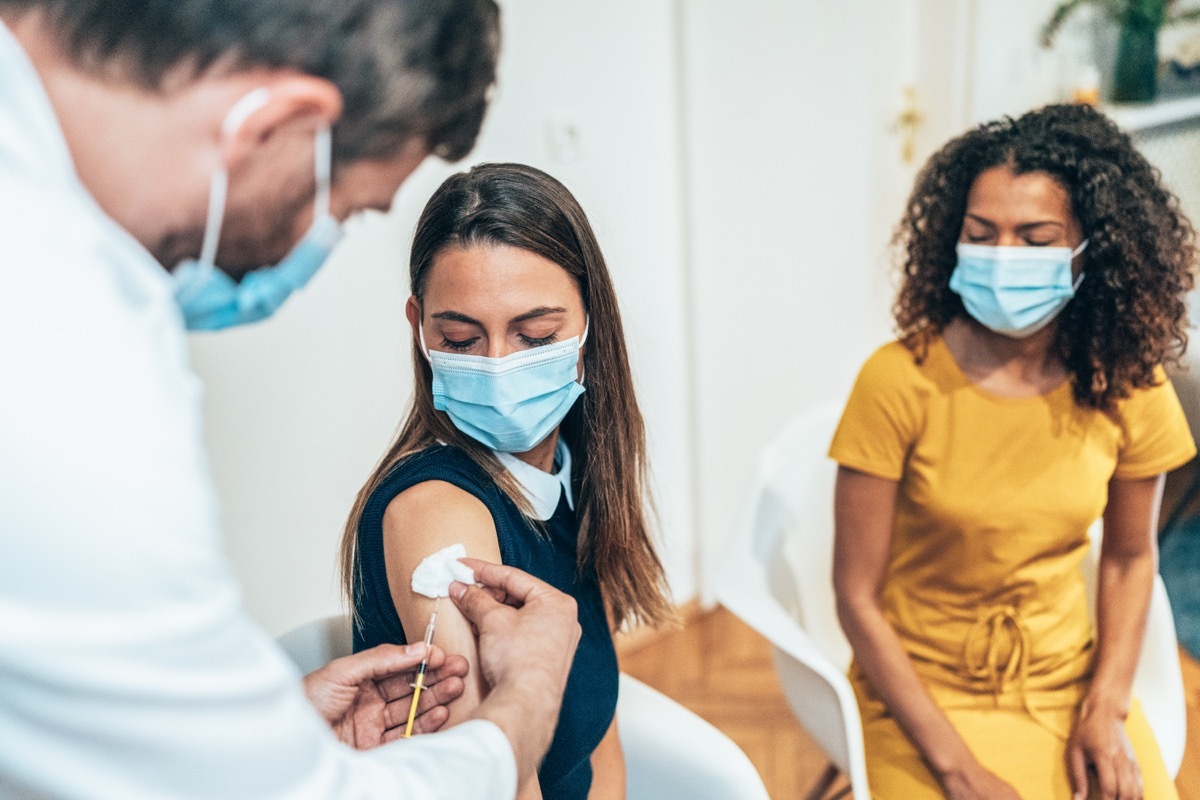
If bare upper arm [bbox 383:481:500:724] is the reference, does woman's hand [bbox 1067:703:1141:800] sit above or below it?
below

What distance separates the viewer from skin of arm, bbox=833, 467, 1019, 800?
1.37 metres

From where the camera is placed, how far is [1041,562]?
4.69 ft

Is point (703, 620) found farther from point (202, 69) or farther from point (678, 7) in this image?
point (202, 69)

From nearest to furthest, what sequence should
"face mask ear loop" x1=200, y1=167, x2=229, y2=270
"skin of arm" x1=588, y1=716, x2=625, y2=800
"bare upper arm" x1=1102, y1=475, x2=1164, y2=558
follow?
"face mask ear loop" x1=200, y1=167, x2=229, y2=270 < "skin of arm" x1=588, y1=716, x2=625, y2=800 < "bare upper arm" x1=1102, y1=475, x2=1164, y2=558

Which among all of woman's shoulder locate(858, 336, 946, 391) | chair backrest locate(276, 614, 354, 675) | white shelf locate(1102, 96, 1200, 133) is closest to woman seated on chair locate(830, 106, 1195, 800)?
woman's shoulder locate(858, 336, 946, 391)

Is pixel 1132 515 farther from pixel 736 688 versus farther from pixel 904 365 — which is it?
pixel 736 688

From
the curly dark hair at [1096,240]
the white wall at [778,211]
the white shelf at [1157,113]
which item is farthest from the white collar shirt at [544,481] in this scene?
the white shelf at [1157,113]

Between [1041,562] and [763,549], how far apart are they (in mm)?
415

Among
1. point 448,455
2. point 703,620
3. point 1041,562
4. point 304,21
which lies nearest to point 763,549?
point 1041,562

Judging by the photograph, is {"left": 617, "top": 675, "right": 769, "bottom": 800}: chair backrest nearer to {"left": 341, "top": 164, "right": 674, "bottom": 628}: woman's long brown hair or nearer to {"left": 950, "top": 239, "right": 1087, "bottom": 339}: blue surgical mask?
{"left": 341, "top": 164, "right": 674, "bottom": 628}: woman's long brown hair

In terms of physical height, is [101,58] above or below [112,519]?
above

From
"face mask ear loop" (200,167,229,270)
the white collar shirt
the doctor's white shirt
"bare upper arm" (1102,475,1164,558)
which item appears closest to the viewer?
the doctor's white shirt

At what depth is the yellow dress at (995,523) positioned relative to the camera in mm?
1391

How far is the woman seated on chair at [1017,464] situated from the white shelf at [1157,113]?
3.86 feet
